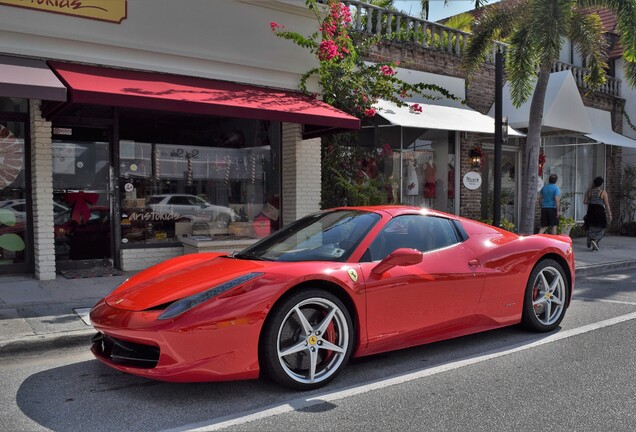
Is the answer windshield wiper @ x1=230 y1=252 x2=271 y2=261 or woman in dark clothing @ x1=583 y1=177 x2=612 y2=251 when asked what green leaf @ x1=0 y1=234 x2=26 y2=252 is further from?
woman in dark clothing @ x1=583 y1=177 x2=612 y2=251

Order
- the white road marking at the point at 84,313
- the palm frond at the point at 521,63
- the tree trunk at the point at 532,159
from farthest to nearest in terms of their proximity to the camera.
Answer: the tree trunk at the point at 532,159
the palm frond at the point at 521,63
the white road marking at the point at 84,313

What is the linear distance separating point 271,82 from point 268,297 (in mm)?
6241

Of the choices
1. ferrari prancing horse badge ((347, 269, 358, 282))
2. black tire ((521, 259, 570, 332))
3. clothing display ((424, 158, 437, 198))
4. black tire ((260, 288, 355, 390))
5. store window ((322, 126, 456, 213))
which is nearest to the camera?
black tire ((260, 288, 355, 390))

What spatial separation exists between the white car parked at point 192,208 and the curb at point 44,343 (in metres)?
3.95

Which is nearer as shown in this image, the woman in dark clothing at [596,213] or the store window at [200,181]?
the store window at [200,181]

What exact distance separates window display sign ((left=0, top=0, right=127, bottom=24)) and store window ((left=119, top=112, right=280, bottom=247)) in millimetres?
1761

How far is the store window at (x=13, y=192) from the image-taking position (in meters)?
7.71

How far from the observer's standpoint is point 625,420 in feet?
11.0

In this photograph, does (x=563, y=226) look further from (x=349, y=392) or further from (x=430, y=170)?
(x=349, y=392)

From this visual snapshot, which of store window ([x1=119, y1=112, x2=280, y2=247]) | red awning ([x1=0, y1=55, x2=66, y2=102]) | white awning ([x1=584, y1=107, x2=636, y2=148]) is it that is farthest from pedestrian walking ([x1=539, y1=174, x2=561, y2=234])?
red awning ([x1=0, y1=55, x2=66, y2=102])

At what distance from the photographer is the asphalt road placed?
3324 mm

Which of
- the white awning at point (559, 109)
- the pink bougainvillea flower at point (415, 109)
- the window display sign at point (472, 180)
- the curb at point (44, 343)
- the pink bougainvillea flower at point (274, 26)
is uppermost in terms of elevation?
the pink bougainvillea flower at point (274, 26)

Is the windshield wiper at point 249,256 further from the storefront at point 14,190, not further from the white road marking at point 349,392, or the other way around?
the storefront at point 14,190

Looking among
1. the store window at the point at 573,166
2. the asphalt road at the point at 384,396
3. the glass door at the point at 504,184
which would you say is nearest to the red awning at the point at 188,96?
the asphalt road at the point at 384,396
